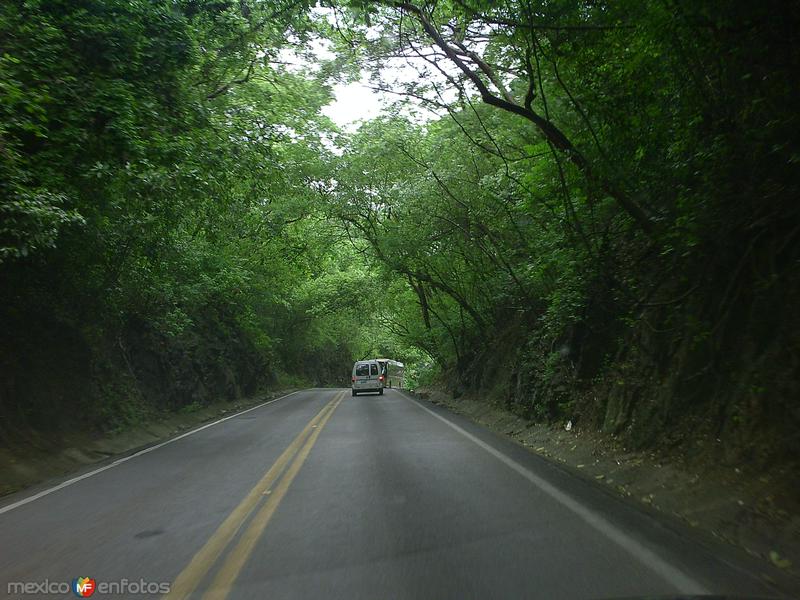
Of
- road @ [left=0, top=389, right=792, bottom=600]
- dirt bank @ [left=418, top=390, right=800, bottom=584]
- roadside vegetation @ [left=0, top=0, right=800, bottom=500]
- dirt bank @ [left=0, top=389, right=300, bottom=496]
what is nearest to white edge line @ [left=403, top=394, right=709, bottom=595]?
road @ [left=0, top=389, right=792, bottom=600]

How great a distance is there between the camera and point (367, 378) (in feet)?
111

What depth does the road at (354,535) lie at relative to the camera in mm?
4516

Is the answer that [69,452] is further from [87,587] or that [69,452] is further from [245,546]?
[87,587]

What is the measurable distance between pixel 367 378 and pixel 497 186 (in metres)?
19.9

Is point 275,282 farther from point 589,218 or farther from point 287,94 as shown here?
point 589,218

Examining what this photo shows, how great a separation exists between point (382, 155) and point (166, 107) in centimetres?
1120

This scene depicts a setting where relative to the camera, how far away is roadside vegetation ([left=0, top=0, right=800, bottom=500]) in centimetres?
740

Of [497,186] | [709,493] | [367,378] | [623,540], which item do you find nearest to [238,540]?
[623,540]

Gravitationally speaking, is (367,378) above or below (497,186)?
below

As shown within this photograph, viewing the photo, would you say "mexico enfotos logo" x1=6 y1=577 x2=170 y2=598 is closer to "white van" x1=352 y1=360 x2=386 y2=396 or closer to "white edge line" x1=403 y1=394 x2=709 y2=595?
"white edge line" x1=403 y1=394 x2=709 y2=595

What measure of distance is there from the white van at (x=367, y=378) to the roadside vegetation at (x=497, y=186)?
14185 millimetres

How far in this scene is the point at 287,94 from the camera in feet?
51.4

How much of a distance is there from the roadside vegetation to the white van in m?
14.2

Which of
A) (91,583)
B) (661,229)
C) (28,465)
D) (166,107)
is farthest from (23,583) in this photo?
(661,229)
